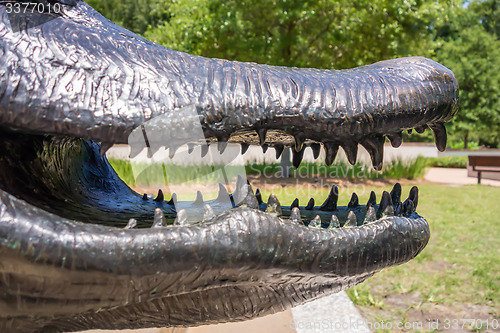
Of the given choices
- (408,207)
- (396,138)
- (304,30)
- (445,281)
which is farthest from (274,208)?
(304,30)

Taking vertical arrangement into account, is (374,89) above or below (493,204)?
above

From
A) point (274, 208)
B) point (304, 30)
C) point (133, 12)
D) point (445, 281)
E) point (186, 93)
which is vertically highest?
point (133, 12)

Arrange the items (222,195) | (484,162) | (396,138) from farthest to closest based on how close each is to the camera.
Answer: (484,162) < (222,195) < (396,138)

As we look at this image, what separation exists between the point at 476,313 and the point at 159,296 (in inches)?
139

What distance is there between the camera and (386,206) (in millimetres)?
1737

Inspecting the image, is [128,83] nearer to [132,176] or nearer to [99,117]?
[99,117]

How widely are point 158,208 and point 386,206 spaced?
858mm

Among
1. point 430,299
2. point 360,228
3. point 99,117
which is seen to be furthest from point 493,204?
point 99,117

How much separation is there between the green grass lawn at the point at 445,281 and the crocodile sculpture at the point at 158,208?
2575 millimetres

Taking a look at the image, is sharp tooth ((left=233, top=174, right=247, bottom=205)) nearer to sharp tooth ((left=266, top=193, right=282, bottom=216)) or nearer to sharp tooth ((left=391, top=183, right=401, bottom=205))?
sharp tooth ((left=266, top=193, right=282, bottom=216))

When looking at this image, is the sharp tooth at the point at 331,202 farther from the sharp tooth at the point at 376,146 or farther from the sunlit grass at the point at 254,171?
the sunlit grass at the point at 254,171

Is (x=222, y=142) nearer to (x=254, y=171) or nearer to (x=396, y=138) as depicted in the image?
(x=396, y=138)

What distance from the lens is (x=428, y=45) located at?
14742 mm

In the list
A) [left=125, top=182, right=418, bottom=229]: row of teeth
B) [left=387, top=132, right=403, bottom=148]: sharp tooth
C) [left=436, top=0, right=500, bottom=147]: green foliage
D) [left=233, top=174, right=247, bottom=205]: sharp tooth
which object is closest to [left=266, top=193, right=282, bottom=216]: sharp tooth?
[left=125, top=182, right=418, bottom=229]: row of teeth
